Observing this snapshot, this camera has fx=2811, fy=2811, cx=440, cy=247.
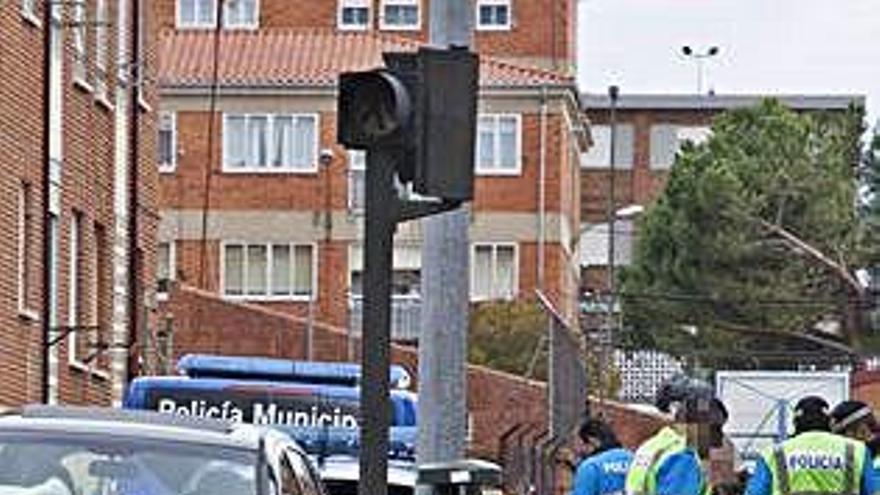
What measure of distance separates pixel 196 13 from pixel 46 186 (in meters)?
49.6

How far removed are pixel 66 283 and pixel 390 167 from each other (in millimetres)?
22218

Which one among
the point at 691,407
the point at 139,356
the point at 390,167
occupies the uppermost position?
the point at 390,167

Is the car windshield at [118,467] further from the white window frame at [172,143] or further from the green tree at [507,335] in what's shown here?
the white window frame at [172,143]

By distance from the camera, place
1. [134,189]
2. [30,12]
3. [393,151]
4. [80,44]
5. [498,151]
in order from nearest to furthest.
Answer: [393,151]
[30,12]
[80,44]
[134,189]
[498,151]

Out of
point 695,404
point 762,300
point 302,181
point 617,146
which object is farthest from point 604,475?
point 617,146

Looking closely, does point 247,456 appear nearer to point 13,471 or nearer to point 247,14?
point 13,471

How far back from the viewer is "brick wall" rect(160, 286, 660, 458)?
53844mm

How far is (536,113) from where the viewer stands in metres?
68.3

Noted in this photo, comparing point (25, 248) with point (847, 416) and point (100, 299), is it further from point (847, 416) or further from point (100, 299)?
point (847, 416)

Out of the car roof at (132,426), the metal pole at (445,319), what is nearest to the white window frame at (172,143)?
the metal pole at (445,319)

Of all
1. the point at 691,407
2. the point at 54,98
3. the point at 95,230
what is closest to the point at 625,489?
the point at 691,407

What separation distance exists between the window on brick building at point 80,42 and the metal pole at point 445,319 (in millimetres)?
19531

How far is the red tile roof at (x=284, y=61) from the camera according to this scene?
67125 millimetres

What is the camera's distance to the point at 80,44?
32812mm
